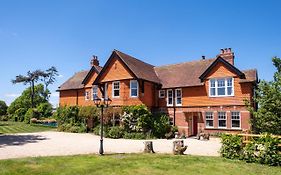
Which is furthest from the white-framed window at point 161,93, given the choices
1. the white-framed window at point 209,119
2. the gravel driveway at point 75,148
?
the gravel driveway at point 75,148

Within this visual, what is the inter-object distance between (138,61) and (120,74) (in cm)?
476

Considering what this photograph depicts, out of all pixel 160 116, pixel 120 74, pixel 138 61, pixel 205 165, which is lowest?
pixel 205 165

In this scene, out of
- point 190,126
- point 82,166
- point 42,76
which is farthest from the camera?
point 42,76

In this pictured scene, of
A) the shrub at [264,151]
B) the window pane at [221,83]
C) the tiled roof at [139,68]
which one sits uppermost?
the tiled roof at [139,68]

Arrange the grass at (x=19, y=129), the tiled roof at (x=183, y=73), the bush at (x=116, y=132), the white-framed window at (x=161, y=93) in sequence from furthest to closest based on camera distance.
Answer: the grass at (x=19, y=129) → the white-framed window at (x=161, y=93) → the tiled roof at (x=183, y=73) → the bush at (x=116, y=132)

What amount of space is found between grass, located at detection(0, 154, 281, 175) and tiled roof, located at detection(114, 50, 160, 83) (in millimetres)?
16962

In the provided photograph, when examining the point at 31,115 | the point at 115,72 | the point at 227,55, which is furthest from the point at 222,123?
the point at 31,115

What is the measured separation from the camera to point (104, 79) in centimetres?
3359

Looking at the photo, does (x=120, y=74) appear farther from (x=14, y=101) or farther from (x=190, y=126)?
(x=14, y=101)

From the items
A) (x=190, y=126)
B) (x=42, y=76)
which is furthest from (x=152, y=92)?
(x=42, y=76)

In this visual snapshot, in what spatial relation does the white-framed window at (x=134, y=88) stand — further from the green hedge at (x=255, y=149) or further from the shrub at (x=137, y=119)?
the green hedge at (x=255, y=149)

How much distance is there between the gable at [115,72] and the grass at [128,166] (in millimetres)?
17214

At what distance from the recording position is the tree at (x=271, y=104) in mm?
15791

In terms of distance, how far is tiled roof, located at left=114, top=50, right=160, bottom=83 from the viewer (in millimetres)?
31253
